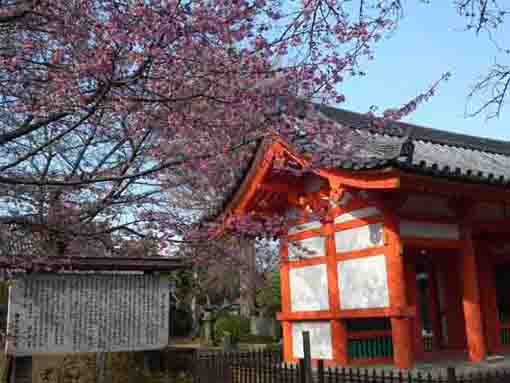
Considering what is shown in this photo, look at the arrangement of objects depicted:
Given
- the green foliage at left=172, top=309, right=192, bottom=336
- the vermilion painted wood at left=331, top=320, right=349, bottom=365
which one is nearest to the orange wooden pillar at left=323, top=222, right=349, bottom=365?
the vermilion painted wood at left=331, top=320, right=349, bottom=365

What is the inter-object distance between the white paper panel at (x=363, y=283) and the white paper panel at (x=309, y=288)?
Result: 1.62 ft

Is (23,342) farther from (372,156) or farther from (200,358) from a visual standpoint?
(372,156)

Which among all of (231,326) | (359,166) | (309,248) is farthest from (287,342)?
(231,326)

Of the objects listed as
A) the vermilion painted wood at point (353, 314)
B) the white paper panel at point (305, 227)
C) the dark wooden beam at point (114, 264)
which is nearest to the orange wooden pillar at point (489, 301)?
the vermilion painted wood at point (353, 314)

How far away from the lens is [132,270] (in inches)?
359

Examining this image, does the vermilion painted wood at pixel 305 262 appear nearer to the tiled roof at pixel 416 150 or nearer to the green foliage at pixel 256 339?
the tiled roof at pixel 416 150

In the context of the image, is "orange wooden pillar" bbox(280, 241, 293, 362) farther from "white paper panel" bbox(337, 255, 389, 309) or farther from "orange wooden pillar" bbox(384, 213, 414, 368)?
"orange wooden pillar" bbox(384, 213, 414, 368)

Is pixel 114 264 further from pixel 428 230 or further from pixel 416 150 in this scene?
pixel 416 150

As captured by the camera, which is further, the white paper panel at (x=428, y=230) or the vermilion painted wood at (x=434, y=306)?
the vermilion painted wood at (x=434, y=306)

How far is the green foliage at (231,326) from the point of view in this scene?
81.1 feet

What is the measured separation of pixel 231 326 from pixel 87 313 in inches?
684

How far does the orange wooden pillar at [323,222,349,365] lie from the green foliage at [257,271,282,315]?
16394 millimetres

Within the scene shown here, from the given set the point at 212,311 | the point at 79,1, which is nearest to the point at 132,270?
the point at 79,1

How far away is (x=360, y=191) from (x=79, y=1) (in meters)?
6.01
